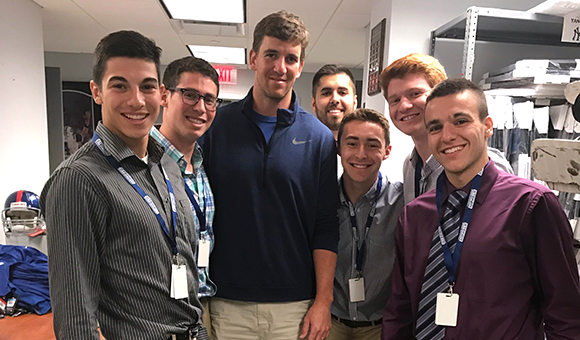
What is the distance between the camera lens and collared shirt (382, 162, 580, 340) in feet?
3.52

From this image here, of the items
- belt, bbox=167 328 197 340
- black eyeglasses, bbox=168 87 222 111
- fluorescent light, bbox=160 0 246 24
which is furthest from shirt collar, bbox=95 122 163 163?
fluorescent light, bbox=160 0 246 24

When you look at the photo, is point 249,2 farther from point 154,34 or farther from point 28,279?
point 28,279

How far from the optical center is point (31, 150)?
13.3 feet

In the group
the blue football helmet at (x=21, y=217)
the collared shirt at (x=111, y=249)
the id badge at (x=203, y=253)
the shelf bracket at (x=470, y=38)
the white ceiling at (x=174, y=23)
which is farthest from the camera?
the white ceiling at (x=174, y=23)

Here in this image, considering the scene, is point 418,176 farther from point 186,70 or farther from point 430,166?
point 186,70

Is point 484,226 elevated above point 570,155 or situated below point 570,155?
below

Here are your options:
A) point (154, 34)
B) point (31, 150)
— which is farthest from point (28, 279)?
point (154, 34)

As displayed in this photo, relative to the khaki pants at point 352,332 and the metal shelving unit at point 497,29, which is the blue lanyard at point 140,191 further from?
the metal shelving unit at point 497,29

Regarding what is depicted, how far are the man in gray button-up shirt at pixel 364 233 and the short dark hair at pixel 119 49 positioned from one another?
961mm

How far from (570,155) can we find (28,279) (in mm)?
3197

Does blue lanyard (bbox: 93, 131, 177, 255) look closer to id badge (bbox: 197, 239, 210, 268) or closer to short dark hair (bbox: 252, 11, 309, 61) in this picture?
id badge (bbox: 197, 239, 210, 268)

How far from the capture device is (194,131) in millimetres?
1542

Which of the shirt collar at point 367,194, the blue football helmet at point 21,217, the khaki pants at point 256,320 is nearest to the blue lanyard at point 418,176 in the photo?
the shirt collar at point 367,194

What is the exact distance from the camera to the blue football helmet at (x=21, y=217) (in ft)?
10.2
